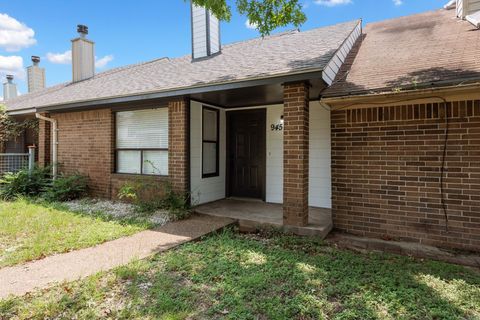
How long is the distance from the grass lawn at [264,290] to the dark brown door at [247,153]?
3.54m

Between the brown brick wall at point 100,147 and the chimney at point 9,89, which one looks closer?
the brown brick wall at point 100,147

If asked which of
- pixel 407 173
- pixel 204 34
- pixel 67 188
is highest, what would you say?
pixel 204 34

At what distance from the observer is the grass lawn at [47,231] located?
407 cm

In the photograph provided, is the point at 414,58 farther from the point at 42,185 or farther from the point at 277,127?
the point at 42,185

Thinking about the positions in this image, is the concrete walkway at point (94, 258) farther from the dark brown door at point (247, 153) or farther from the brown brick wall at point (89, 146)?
the brown brick wall at point (89, 146)

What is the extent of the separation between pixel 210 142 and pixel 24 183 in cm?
549

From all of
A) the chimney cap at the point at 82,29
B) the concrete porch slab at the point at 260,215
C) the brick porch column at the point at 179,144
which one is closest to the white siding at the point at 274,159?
the concrete porch slab at the point at 260,215

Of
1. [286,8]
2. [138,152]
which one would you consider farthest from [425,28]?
[138,152]

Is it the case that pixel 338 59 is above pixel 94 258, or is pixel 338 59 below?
above

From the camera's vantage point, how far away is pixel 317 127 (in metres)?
6.63

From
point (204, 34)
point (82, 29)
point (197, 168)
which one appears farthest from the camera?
point (82, 29)

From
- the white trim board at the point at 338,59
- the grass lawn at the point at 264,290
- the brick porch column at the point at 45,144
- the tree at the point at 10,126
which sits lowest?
the grass lawn at the point at 264,290

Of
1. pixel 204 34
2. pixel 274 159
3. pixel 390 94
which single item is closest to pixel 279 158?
pixel 274 159

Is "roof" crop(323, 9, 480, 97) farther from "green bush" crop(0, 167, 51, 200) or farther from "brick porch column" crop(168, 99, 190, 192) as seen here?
"green bush" crop(0, 167, 51, 200)
